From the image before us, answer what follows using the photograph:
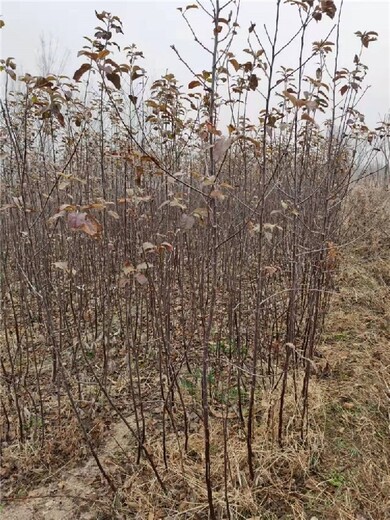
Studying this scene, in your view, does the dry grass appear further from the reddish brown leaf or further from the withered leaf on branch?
the reddish brown leaf

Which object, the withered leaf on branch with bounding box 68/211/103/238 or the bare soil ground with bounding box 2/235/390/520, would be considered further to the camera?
the bare soil ground with bounding box 2/235/390/520

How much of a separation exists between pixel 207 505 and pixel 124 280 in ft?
3.56

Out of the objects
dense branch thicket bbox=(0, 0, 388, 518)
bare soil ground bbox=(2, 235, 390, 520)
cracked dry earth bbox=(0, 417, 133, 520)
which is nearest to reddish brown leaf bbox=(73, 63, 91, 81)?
dense branch thicket bbox=(0, 0, 388, 518)

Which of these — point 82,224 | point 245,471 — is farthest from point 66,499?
point 82,224

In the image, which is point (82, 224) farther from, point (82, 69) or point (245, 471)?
point (245, 471)

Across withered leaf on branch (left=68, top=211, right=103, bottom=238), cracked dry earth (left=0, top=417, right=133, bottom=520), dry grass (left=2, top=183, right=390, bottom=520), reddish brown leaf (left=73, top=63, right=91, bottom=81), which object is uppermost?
reddish brown leaf (left=73, top=63, right=91, bottom=81)

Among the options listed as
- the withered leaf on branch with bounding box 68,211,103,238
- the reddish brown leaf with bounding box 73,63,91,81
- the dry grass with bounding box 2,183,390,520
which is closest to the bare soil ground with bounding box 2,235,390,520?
the dry grass with bounding box 2,183,390,520

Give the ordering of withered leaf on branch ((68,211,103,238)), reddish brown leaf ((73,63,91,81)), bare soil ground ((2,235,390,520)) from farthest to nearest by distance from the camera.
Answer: bare soil ground ((2,235,390,520)), reddish brown leaf ((73,63,91,81)), withered leaf on branch ((68,211,103,238))

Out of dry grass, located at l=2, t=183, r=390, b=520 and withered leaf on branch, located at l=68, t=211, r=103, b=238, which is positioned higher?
withered leaf on branch, located at l=68, t=211, r=103, b=238

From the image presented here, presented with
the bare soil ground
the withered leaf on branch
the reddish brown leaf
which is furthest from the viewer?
the bare soil ground

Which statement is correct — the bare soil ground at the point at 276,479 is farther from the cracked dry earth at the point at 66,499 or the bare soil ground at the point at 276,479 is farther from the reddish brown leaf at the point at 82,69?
the reddish brown leaf at the point at 82,69

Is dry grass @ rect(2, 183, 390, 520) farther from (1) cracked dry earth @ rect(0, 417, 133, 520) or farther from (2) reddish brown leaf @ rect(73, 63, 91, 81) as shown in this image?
(2) reddish brown leaf @ rect(73, 63, 91, 81)

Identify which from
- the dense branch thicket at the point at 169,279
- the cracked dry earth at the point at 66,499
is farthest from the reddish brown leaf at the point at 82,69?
the cracked dry earth at the point at 66,499

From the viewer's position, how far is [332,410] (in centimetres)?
232
